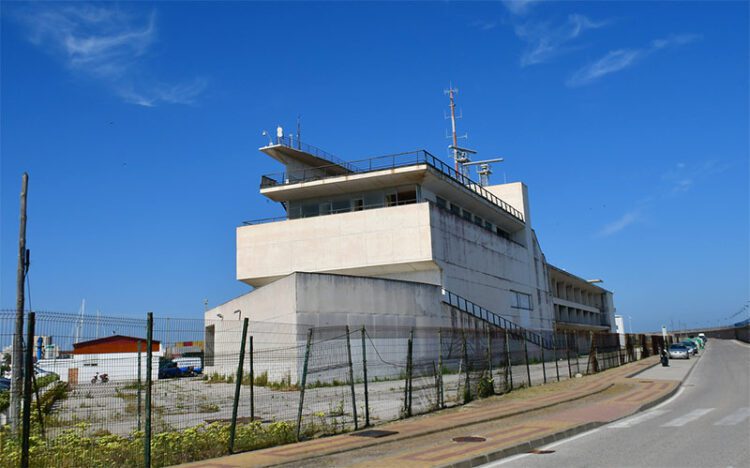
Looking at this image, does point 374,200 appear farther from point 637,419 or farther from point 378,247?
point 637,419

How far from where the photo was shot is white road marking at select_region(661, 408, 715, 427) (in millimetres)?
13339

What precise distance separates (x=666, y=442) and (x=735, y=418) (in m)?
4.28

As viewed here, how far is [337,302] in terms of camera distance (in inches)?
1220

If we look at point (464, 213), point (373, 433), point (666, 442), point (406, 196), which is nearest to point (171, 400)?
point (373, 433)

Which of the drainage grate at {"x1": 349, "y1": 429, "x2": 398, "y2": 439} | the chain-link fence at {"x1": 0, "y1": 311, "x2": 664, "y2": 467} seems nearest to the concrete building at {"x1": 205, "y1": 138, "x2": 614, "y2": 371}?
the chain-link fence at {"x1": 0, "y1": 311, "x2": 664, "y2": 467}

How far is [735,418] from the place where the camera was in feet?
45.6

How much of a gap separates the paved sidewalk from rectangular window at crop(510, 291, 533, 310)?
31772 mm

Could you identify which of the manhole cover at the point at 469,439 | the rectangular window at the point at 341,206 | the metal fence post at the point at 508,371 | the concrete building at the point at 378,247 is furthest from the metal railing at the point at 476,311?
the manhole cover at the point at 469,439

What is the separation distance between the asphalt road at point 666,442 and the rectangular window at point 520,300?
116 feet

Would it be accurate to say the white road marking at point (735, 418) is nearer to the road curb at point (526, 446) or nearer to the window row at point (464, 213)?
the road curb at point (526, 446)

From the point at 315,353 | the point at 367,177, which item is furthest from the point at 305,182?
the point at 315,353

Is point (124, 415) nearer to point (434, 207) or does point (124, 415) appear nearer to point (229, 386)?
point (229, 386)

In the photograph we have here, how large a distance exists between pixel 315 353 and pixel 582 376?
12658 millimetres

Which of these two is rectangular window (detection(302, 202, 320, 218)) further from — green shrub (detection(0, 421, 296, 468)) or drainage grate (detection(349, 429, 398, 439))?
green shrub (detection(0, 421, 296, 468))
